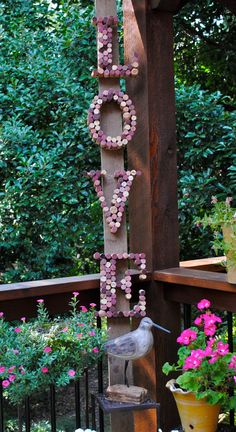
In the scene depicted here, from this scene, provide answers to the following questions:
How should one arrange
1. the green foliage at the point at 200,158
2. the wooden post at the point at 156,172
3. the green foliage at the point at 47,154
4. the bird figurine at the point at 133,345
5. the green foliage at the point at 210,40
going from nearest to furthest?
the bird figurine at the point at 133,345 < the wooden post at the point at 156,172 < the green foliage at the point at 47,154 < the green foliage at the point at 200,158 < the green foliage at the point at 210,40

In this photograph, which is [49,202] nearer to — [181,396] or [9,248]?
[9,248]

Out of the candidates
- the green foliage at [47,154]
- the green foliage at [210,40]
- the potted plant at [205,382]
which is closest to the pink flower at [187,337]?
the potted plant at [205,382]

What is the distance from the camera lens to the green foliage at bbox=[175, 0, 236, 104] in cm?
458

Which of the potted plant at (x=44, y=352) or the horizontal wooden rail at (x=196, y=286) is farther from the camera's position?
the horizontal wooden rail at (x=196, y=286)

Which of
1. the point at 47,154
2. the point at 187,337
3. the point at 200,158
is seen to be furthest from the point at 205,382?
the point at 200,158

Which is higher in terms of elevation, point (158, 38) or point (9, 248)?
point (158, 38)

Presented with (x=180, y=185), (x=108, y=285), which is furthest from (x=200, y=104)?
(x=108, y=285)

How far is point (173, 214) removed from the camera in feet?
9.45

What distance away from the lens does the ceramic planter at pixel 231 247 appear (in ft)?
7.76

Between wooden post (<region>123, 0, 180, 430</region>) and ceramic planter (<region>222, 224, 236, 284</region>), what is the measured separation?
49cm

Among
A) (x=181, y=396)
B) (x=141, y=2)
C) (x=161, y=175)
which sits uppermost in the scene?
(x=141, y=2)

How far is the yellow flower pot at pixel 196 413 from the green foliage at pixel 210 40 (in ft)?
8.04

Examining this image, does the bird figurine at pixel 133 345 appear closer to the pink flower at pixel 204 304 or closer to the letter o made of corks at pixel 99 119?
the pink flower at pixel 204 304

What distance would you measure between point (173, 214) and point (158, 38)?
821 millimetres
